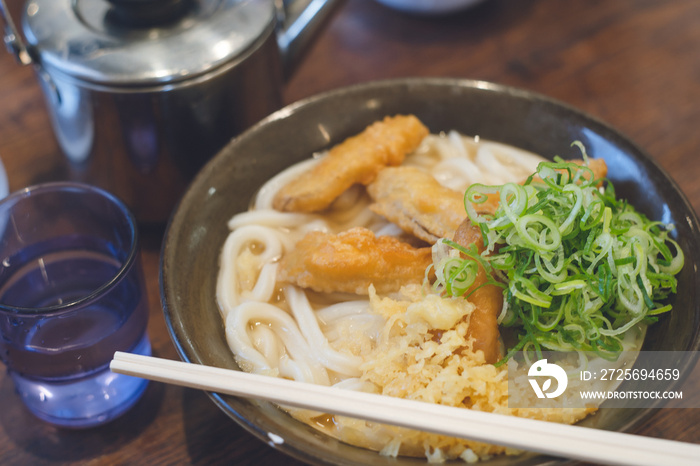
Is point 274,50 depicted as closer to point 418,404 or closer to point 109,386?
point 109,386

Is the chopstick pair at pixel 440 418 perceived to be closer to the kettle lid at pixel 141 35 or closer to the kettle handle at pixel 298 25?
the kettle lid at pixel 141 35

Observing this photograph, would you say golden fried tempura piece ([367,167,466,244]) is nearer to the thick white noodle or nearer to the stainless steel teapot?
the thick white noodle

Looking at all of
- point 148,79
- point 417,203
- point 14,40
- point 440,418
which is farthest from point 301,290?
point 14,40

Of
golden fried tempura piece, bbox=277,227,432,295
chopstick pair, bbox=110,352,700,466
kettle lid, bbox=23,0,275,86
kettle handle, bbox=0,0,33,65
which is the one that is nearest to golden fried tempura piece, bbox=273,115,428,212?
golden fried tempura piece, bbox=277,227,432,295

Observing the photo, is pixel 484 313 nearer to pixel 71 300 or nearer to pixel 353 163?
pixel 353 163

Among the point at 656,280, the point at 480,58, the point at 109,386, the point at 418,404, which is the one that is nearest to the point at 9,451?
the point at 109,386

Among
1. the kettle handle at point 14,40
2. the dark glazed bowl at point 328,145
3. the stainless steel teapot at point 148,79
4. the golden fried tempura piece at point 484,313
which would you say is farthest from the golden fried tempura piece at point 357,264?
the kettle handle at point 14,40
